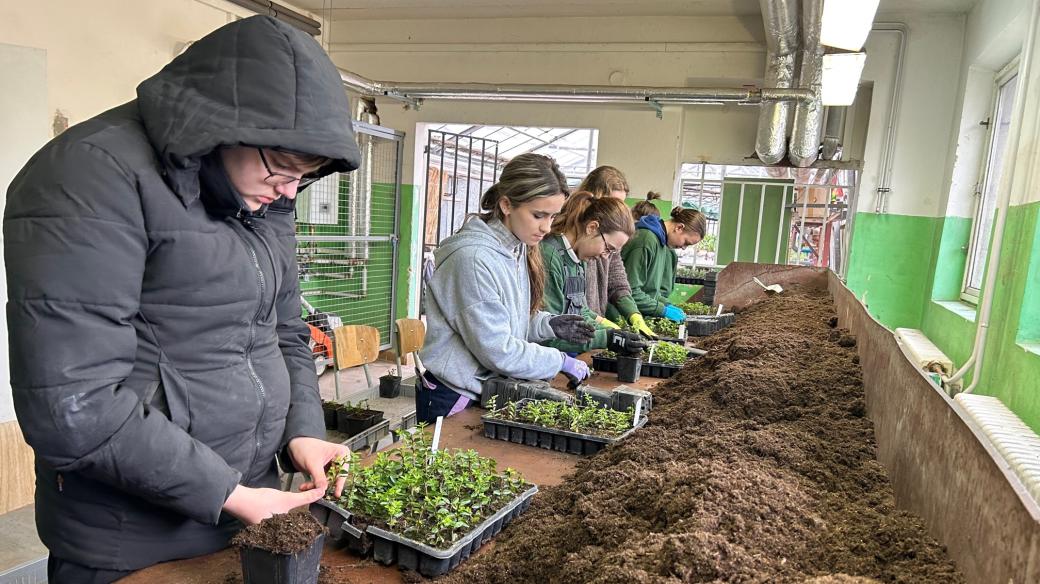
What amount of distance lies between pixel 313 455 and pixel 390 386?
382 centimetres

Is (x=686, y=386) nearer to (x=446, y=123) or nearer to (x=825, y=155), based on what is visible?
(x=825, y=155)

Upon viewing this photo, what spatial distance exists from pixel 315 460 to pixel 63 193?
63 cm

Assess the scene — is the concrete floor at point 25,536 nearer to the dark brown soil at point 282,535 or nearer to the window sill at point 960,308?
the dark brown soil at point 282,535

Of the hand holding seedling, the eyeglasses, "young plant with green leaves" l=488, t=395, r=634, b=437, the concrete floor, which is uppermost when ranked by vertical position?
the eyeglasses

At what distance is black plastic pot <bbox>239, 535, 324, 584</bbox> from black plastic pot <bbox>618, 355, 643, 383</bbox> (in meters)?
1.72

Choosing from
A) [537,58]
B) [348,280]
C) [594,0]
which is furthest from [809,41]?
[348,280]

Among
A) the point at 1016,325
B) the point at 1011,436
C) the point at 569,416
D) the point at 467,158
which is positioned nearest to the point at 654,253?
the point at 1016,325

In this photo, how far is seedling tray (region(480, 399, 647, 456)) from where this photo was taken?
158 centimetres

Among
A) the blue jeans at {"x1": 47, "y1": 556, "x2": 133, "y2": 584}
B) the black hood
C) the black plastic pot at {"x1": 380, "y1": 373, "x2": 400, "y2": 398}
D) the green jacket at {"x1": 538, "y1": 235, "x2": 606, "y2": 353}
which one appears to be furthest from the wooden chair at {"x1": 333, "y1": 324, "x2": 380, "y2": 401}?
the black hood

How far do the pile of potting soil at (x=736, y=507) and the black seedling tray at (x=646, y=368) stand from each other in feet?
2.67

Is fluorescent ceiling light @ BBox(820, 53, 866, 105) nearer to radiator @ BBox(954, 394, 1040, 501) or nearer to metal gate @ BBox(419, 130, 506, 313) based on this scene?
radiator @ BBox(954, 394, 1040, 501)

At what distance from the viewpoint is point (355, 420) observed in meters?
3.51

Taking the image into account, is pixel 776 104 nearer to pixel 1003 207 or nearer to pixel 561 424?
pixel 1003 207

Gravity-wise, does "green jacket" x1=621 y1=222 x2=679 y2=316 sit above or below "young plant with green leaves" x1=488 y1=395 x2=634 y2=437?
above
